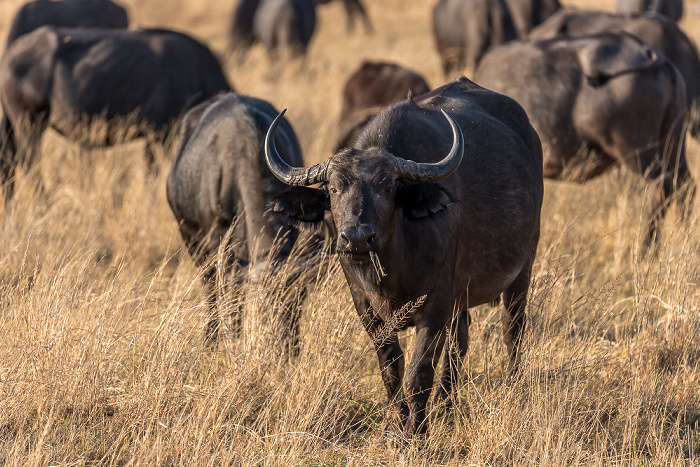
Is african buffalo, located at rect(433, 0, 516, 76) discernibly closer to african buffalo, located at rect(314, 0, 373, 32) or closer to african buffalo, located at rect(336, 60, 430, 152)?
african buffalo, located at rect(336, 60, 430, 152)

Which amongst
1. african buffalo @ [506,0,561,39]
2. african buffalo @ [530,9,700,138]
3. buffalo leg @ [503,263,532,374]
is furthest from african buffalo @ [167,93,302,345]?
african buffalo @ [506,0,561,39]

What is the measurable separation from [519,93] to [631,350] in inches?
135

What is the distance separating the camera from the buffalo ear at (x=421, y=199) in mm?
4047

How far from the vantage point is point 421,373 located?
4289mm

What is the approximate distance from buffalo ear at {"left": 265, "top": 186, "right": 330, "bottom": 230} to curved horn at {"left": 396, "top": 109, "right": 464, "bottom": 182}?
1.51 feet

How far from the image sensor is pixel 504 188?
4789mm

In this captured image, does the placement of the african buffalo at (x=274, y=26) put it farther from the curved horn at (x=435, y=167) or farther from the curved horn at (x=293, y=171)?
the curved horn at (x=435, y=167)

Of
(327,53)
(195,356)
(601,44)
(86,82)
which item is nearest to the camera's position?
(195,356)

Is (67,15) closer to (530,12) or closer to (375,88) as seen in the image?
(375,88)

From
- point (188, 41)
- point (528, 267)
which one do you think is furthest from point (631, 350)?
point (188, 41)

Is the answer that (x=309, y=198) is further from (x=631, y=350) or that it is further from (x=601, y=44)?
(x=601, y=44)

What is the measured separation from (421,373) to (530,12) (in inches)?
467

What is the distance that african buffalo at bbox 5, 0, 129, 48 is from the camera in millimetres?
12617

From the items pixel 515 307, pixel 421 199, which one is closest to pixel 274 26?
pixel 515 307
